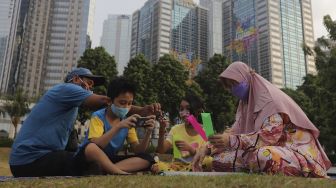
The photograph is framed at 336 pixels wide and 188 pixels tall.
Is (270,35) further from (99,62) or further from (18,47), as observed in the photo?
(18,47)

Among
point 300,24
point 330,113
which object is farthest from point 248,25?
point 330,113

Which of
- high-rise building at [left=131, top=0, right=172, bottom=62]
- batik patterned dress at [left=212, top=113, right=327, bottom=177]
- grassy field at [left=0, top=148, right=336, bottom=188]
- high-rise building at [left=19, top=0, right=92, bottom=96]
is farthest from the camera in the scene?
high-rise building at [left=19, top=0, right=92, bottom=96]

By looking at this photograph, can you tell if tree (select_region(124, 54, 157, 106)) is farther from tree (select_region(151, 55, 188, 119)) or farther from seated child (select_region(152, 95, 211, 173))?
seated child (select_region(152, 95, 211, 173))

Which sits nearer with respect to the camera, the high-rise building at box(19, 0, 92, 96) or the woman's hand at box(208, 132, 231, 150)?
the woman's hand at box(208, 132, 231, 150)

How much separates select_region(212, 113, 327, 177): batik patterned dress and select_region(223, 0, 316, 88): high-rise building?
68.0 m

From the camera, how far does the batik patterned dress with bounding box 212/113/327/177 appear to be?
3.03m

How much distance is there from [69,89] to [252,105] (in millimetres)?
1959

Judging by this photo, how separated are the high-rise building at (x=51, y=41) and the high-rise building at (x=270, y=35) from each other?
150 ft

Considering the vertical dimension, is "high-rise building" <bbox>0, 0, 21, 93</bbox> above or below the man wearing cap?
above

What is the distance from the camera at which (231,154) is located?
3.50 m

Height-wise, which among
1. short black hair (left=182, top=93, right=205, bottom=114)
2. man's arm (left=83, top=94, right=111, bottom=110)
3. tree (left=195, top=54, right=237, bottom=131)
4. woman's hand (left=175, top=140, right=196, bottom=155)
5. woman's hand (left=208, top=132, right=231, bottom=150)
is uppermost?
tree (left=195, top=54, right=237, bottom=131)

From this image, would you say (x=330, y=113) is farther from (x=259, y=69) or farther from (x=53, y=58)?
(x=53, y=58)

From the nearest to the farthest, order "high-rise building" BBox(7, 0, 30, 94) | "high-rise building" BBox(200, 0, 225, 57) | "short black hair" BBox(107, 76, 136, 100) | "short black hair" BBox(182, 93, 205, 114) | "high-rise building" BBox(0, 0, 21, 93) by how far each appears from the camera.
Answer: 1. "short black hair" BBox(107, 76, 136, 100)
2. "short black hair" BBox(182, 93, 205, 114)
3. "high-rise building" BBox(200, 0, 225, 57)
4. "high-rise building" BBox(0, 0, 21, 93)
5. "high-rise building" BBox(7, 0, 30, 94)

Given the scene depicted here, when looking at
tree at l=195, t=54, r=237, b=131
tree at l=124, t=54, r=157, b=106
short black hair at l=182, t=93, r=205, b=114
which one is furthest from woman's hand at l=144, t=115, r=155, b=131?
tree at l=195, t=54, r=237, b=131
